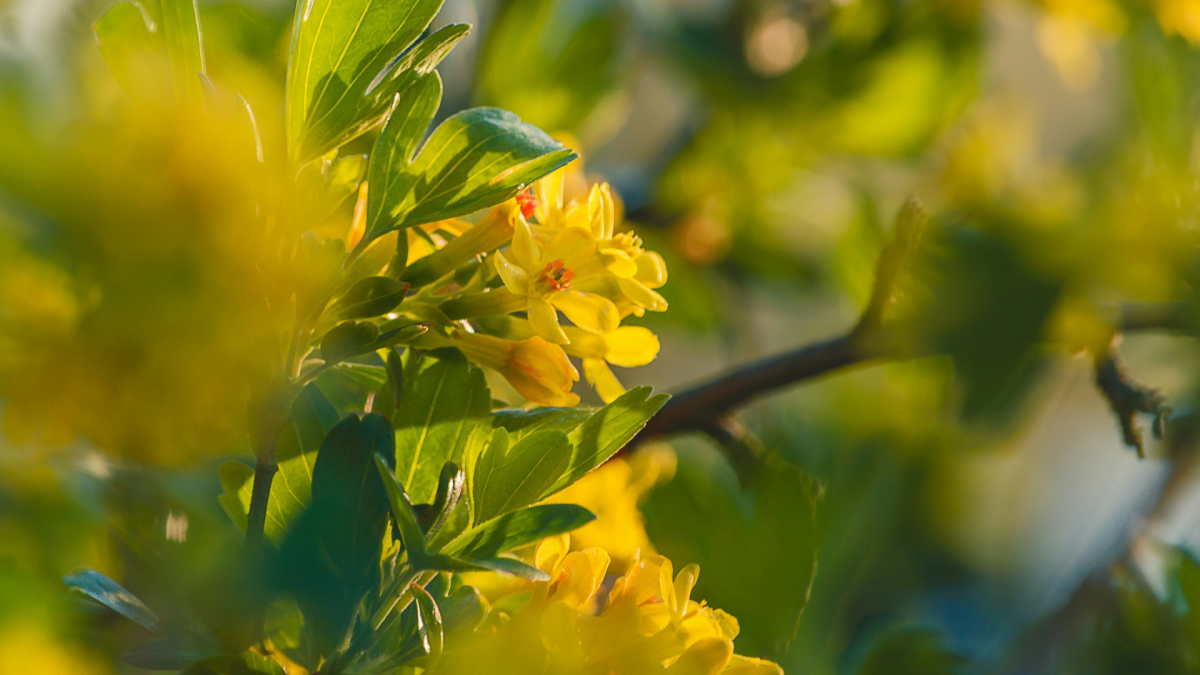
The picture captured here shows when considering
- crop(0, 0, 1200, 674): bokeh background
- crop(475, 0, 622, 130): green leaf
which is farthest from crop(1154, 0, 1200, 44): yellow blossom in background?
crop(475, 0, 622, 130): green leaf

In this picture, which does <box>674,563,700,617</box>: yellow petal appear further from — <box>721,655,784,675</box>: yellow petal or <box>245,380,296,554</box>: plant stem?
<box>245,380,296,554</box>: plant stem

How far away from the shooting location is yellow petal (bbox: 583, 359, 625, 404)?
0.33 meters

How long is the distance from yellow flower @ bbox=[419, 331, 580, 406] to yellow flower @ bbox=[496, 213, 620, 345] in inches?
0.8

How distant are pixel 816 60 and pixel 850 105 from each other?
57mm

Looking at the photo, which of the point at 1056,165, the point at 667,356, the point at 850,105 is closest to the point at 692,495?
the point at 850,105

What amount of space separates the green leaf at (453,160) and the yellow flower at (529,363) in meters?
0.05

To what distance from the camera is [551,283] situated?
0.95 ft

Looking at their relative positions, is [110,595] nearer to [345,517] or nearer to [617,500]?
[345,517]

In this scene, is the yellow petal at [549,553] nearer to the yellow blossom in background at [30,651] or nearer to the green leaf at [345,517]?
the green leaf at [345,517]

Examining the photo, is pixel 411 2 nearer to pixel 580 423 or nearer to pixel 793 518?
pixel 580 423

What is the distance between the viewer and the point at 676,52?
2.99 feet

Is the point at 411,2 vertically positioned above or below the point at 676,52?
above

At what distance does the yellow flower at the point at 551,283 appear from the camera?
286 millimetres

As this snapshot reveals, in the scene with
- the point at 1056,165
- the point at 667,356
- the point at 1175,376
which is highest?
the point at 1175,376
